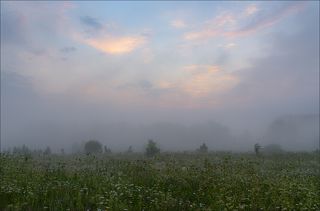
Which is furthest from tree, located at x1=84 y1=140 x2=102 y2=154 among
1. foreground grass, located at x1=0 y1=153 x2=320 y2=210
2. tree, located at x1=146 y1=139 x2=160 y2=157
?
foreground grass, located at x1=0 y1=153 x2=320 y2=210

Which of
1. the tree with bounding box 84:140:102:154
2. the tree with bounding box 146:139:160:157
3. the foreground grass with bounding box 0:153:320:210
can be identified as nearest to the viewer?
the foreground grass with bounding box 0:153:320:210

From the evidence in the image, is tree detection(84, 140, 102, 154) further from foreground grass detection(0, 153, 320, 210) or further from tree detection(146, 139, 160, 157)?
foreground grass detection(0, 153, 320, 210)

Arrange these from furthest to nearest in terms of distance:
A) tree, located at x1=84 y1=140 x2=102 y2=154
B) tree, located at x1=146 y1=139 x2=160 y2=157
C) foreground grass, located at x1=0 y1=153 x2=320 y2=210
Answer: tree, located at x1=84 y1=140 x2=102 y2=154
tree, located at x1=146 y1=139 x2=160 y2=157
foreground grass, located at x1=0 y1=153 x2=320 y2=210

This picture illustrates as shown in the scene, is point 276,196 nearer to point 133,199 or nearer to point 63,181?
point 133,199

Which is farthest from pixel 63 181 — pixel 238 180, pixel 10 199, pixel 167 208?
pixel 238 180

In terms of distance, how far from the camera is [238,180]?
59.1ft

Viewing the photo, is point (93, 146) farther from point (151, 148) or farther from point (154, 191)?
point (154, 191)

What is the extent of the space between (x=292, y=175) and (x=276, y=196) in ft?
21.0

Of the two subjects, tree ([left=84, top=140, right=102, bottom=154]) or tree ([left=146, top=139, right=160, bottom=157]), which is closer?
tree ([left=146, top=139, right=160, bottom=157])

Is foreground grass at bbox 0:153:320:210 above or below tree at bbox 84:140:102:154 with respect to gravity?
below

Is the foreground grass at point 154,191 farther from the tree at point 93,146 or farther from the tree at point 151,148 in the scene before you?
the tree at point 93,146

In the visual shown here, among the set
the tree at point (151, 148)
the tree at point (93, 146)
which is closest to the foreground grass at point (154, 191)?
the tree at point (151, 148)

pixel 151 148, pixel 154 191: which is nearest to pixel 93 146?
pixel 151 148

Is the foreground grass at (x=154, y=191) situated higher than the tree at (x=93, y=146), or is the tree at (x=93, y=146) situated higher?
the tree at (x=93, y=146)
